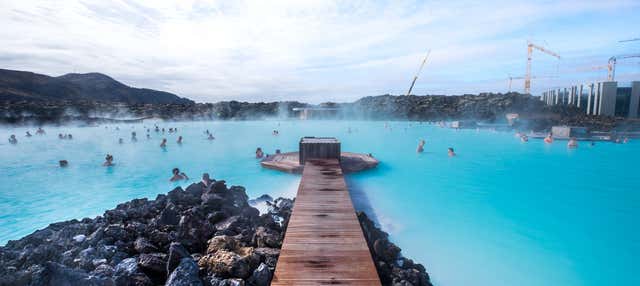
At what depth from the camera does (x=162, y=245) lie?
387cm

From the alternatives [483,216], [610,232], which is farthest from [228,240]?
[610,232]

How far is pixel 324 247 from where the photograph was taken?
3207 millimetres

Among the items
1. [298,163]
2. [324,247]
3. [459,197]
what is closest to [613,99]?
[459,197]

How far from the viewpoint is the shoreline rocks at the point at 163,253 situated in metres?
2.90

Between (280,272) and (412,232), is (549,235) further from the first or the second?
(280,272)

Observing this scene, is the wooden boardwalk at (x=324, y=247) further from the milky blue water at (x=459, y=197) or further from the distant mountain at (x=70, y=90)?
the distant mountain at (x=70, y=90)

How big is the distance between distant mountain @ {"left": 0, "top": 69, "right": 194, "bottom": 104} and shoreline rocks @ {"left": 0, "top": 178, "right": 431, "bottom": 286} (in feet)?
155

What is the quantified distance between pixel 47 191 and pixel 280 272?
9483 mm

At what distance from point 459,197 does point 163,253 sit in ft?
23.9

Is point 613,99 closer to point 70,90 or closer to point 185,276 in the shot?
point 185,276

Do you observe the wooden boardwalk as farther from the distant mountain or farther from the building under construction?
the distant mountain

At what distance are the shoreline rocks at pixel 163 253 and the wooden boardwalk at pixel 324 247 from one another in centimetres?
Answer: 34

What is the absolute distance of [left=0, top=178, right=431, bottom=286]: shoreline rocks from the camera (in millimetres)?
2900

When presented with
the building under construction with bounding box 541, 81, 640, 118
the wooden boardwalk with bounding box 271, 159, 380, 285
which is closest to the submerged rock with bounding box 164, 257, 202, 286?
the wooden boardwalk with bounding box 271, 159, 380, 285
